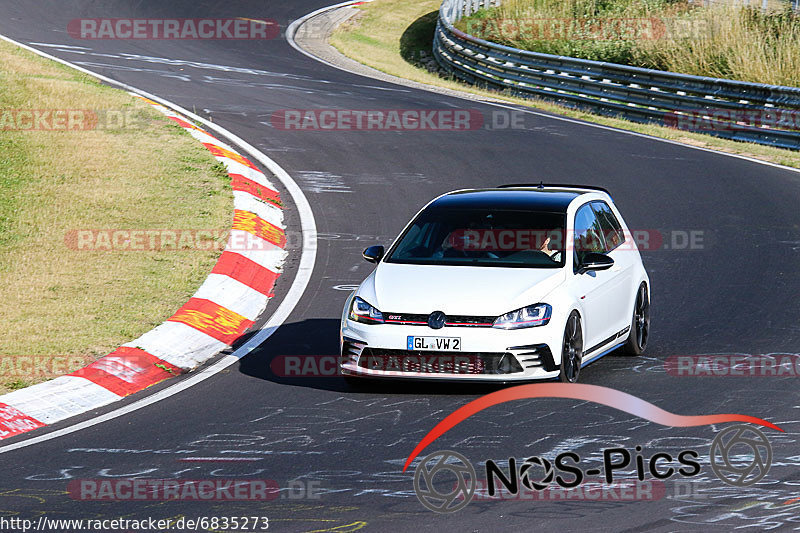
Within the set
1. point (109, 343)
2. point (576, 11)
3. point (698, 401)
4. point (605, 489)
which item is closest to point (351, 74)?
point (576, 11)

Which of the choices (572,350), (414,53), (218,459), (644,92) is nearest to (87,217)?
(572,350)

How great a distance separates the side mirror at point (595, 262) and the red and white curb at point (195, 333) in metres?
3.42

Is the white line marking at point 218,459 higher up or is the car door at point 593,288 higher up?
the car door at point 593,288

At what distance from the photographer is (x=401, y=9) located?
1679 inches

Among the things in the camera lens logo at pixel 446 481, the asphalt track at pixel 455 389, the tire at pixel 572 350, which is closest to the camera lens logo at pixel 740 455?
the asphalt track at pixel 455 389

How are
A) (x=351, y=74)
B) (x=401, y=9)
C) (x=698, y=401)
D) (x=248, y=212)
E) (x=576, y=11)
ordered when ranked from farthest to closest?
(x=401, y=9), (x=576, y=11), (x=351, y=74), (x=248, y=212), (x=698, y=401)

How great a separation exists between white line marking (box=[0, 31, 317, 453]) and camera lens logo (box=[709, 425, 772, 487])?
4.30 metres

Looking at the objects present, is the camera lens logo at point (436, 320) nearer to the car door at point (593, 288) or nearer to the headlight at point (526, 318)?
the headlight at point (526, 318)

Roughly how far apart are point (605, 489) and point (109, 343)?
5379 mm

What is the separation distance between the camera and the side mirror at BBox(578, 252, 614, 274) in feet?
31.4

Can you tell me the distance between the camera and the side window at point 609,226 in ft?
35.3

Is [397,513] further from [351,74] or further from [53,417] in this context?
[351,74]

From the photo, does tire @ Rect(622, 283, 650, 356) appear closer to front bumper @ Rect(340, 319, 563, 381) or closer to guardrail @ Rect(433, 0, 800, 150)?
front bumper @ Rect(340, 319, 563, 381)

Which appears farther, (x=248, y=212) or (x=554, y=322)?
(x=248, y=212)
